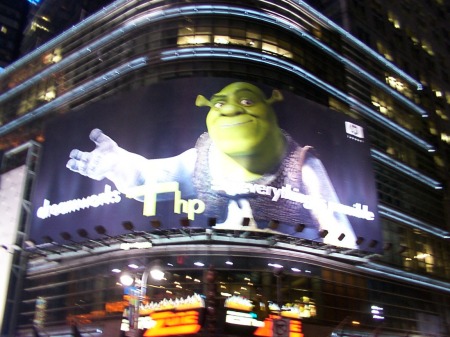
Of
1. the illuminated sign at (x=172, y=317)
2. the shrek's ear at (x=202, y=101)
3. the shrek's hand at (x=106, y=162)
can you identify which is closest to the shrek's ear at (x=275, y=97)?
the shrek's ear at (x=202, y=101)

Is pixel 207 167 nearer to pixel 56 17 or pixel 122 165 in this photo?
pixel 122 165

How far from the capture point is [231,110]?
3022 cm

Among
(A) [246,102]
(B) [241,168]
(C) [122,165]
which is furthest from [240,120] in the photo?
(C) [122,165]

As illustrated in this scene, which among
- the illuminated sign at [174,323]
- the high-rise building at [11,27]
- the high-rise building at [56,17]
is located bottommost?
the illuminated sign at [174,323]

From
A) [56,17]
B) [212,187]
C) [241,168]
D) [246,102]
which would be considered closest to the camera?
[212,187]

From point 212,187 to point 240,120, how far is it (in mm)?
4994

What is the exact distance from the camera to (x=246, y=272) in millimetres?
27891

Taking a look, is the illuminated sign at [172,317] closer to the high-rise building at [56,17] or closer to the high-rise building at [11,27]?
the high-rise building at [56,17]

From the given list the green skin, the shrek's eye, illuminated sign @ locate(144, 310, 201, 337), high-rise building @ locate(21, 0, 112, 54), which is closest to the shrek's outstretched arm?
the green skin

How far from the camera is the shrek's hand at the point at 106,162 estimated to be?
98.4 ft

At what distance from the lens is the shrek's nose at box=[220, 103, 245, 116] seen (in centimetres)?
3014

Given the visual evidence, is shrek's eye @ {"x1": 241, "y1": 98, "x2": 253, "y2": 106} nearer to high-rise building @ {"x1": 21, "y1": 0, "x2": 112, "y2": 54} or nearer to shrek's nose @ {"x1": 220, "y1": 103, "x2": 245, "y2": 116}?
shrek's nose @ {"x1": 220, "y1": 103, "x2": 245, "y2": 116}

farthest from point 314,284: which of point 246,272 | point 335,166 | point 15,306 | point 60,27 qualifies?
point 60,27

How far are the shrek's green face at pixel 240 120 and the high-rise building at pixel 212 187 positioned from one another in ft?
0.32
